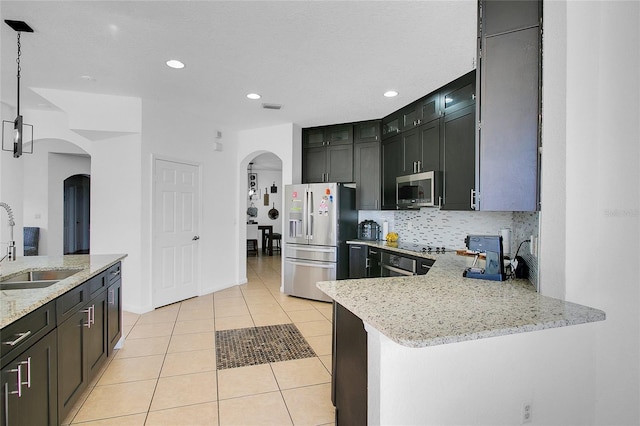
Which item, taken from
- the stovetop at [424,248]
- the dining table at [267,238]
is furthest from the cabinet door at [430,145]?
the dining table at [267,238]

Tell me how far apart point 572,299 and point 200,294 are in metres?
4.59

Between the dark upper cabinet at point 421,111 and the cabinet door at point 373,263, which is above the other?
the dark upper cabinet at point 421,111

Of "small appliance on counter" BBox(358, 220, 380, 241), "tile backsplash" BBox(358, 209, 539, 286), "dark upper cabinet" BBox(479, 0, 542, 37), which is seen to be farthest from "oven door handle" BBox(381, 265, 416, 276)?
"dark upper cabinet" BBox(479, 0, 542, 37)

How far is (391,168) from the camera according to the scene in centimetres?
459

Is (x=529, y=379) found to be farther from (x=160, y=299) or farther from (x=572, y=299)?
(x=160, y=299)

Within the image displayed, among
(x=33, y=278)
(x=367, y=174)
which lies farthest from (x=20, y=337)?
(x=367, y=174)

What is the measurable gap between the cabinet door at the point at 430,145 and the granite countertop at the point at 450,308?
1.90m

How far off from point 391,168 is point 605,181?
3106 millimetres

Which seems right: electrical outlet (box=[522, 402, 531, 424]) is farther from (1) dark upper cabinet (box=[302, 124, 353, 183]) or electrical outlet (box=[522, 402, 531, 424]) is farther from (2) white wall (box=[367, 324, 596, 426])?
(1) dark upper cabinet (box=[302, 124, 353, 183])

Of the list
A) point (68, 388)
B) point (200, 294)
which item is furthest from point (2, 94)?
point (68, 388)

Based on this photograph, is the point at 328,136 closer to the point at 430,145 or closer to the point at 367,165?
the point at 367,165

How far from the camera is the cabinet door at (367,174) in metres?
4.86

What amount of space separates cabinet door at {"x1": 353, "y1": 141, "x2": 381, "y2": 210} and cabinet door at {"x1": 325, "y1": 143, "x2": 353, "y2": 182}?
81 millimetres

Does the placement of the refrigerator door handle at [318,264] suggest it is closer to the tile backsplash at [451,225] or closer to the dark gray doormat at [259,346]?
the tile backsplash at [451,225]
